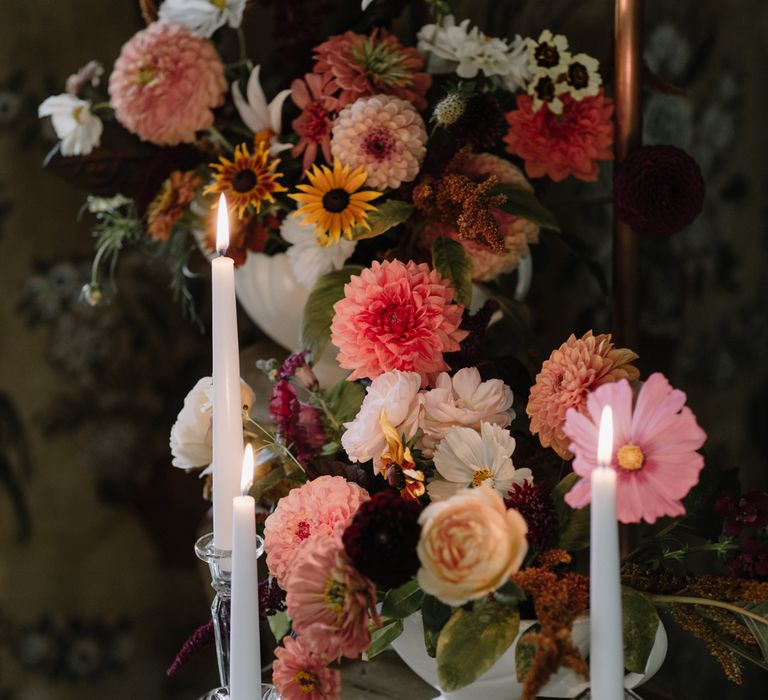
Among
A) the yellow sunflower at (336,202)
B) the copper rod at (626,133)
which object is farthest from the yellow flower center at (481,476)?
the copper rod at (626,133)

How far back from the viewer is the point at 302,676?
1.75 ft

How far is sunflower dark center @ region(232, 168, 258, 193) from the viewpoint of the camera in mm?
814

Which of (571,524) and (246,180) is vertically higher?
(246,180)

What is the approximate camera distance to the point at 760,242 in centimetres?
97

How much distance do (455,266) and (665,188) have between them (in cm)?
17

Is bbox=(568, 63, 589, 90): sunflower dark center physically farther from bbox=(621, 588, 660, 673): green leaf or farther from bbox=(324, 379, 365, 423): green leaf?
bbox=(621, 588, 660, 673): green leaf

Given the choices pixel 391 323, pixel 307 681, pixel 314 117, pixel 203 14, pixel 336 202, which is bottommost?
pixel 307 681

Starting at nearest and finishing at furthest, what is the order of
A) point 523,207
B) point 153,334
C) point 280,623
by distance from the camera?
1. point 280,623
2. point 523,207
3. point 153,334

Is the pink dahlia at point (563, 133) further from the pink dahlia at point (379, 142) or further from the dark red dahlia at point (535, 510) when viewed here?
the dark red dahlia at point (535, 510)

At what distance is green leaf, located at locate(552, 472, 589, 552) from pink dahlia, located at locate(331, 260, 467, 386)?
11 cm

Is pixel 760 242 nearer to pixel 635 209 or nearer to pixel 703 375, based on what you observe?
pixel 703 375

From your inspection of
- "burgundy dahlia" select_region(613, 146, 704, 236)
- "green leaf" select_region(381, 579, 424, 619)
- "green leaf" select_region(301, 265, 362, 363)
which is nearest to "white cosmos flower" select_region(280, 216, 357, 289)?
"green leaf" select_region(301, 265, 362, 363)

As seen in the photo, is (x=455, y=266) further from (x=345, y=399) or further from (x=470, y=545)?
(x=470, y=545)

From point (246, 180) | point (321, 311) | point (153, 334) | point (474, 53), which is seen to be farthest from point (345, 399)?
point (153, 334)
